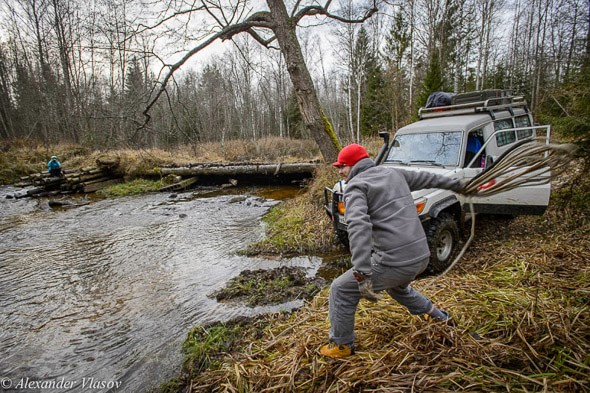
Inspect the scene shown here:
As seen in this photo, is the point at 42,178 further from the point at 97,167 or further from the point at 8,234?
the point at 8,234

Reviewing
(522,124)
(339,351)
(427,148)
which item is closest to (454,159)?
(427,148)

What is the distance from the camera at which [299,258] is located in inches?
237

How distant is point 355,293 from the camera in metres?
2.41

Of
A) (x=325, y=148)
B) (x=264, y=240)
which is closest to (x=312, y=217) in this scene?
(x=264, y=240)

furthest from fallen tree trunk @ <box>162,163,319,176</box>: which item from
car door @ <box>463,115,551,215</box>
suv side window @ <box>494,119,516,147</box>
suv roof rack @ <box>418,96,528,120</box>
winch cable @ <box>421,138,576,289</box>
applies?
winch cable @ <box>421,138,576,289</box>

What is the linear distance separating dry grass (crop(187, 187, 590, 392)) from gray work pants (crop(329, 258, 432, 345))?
0.66ft

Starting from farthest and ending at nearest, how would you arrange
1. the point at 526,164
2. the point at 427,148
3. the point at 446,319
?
the point at 427,148 < the point at 446,319 < the point at 526,164

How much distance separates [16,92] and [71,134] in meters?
10.2

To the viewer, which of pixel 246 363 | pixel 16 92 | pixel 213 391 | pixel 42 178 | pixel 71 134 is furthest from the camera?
pixel 16 92

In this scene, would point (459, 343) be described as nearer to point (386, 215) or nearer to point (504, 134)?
point (386, 215)

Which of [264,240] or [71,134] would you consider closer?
[264,240]

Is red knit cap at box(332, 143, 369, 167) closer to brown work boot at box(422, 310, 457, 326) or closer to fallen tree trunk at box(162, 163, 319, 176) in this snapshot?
brown work boot at box(422, 310, 457, 326)

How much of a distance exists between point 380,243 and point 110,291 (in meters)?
4.92

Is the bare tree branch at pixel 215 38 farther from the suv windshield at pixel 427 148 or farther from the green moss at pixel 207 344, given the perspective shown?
the green moss at pixel 207 344
